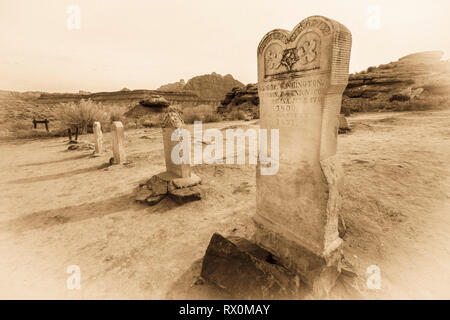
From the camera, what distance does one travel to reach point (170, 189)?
4492 millimetres

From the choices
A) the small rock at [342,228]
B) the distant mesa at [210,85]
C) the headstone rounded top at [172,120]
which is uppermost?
the distant mesa at [210,85]

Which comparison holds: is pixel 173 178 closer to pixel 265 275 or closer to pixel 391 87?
pixel 265 275

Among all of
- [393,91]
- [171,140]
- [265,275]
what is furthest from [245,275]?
[393,91]

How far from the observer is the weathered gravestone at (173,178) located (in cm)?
439

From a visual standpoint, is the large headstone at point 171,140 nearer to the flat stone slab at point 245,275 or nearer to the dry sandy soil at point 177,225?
the dry sandy soil at point 177,225

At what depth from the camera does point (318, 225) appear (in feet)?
7.08

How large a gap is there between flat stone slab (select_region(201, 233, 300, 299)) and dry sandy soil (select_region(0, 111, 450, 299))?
398 mm

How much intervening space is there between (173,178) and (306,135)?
3.33 m

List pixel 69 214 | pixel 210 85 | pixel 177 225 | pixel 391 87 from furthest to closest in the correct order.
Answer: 1. pixel 210 85
2. pixel 391 87
3. pixel 69 214
4. pixel 177 225

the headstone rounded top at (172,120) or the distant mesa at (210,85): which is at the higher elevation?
the distant mesa at (210,85)

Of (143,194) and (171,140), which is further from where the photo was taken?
(171,140)

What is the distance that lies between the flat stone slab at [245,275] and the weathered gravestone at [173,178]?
85.5 inches

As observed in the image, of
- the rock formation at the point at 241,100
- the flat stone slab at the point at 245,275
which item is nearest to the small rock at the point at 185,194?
the flat stone slab at the point at 245,275
